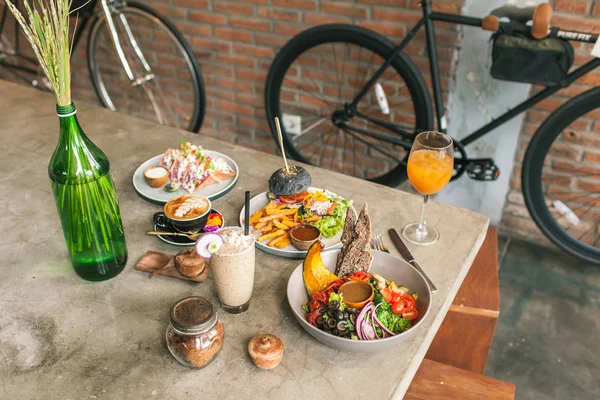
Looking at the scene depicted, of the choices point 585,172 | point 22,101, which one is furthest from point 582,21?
point 22,101

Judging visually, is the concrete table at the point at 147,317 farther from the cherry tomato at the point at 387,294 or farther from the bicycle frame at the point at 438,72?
the bicycle frame at the point at 438,72

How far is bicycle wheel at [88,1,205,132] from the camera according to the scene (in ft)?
9.95

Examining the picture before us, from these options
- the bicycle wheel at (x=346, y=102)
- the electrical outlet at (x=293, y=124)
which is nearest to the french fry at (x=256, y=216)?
the bicycle wheel at (x=346, y=102)

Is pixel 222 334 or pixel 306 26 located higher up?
pixel 306 26

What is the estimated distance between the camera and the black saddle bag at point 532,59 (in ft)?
6.98

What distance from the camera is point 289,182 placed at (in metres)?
1.49

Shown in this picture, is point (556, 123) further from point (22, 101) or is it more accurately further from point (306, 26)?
point (22, 101)

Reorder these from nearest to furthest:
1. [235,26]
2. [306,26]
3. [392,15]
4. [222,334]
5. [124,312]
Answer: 1. [222,334]
2. [124,312]
3. [392,15]
4. [306,26]
5. [235,26]

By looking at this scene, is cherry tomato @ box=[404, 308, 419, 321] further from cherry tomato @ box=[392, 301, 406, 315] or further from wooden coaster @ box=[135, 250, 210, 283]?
wooden coaster @ box=[135, 250, 210, 283]

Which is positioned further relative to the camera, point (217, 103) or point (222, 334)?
point (217, 103)

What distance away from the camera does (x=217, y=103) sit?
11.1 feet

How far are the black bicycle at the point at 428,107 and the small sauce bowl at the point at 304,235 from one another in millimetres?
1245

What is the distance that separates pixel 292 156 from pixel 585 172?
140 cm

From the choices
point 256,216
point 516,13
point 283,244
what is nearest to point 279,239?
point 283,244
